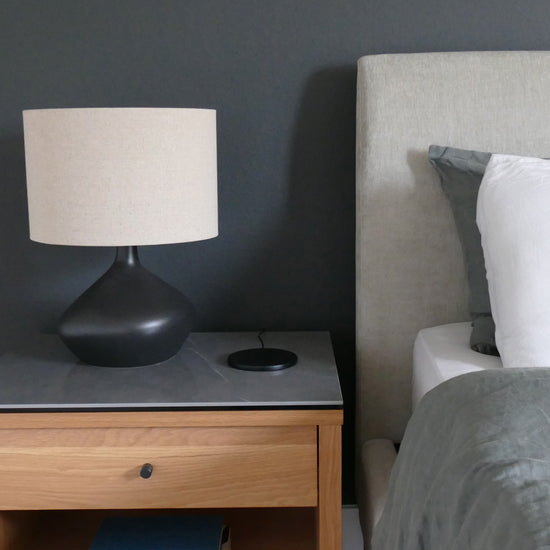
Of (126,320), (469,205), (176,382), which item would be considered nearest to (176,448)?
(176,382)

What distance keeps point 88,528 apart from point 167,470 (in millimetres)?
487

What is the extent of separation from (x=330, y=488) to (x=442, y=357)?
1.11 feet

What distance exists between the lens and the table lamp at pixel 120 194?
5.05 feet

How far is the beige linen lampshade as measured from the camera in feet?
5.04

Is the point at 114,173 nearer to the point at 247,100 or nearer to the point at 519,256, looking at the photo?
the point at 247,100

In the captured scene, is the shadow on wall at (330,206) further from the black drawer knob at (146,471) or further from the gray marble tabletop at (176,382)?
the black drawer knob at (146,471)

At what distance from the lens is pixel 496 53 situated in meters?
1.82

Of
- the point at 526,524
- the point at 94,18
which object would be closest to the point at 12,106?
the point at 94,18

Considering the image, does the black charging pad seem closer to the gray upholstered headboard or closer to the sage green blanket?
the gray upholstered headboard

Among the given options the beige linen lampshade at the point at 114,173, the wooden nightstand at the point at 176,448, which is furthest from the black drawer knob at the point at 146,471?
the beige linen lampshade at the point at 114,173

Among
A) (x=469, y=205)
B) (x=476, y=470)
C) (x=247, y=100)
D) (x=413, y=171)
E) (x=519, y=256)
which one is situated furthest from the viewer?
(x=247, y=100)

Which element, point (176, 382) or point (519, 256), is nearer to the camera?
A: point (519, 256)

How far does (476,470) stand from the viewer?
1049mm

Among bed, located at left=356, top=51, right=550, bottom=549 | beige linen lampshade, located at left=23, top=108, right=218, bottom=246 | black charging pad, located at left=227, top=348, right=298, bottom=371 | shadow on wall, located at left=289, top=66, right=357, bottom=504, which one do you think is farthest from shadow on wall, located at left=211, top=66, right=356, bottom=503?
beige linen lampshade, located at left=23, top=108, right=218, bottom=246
